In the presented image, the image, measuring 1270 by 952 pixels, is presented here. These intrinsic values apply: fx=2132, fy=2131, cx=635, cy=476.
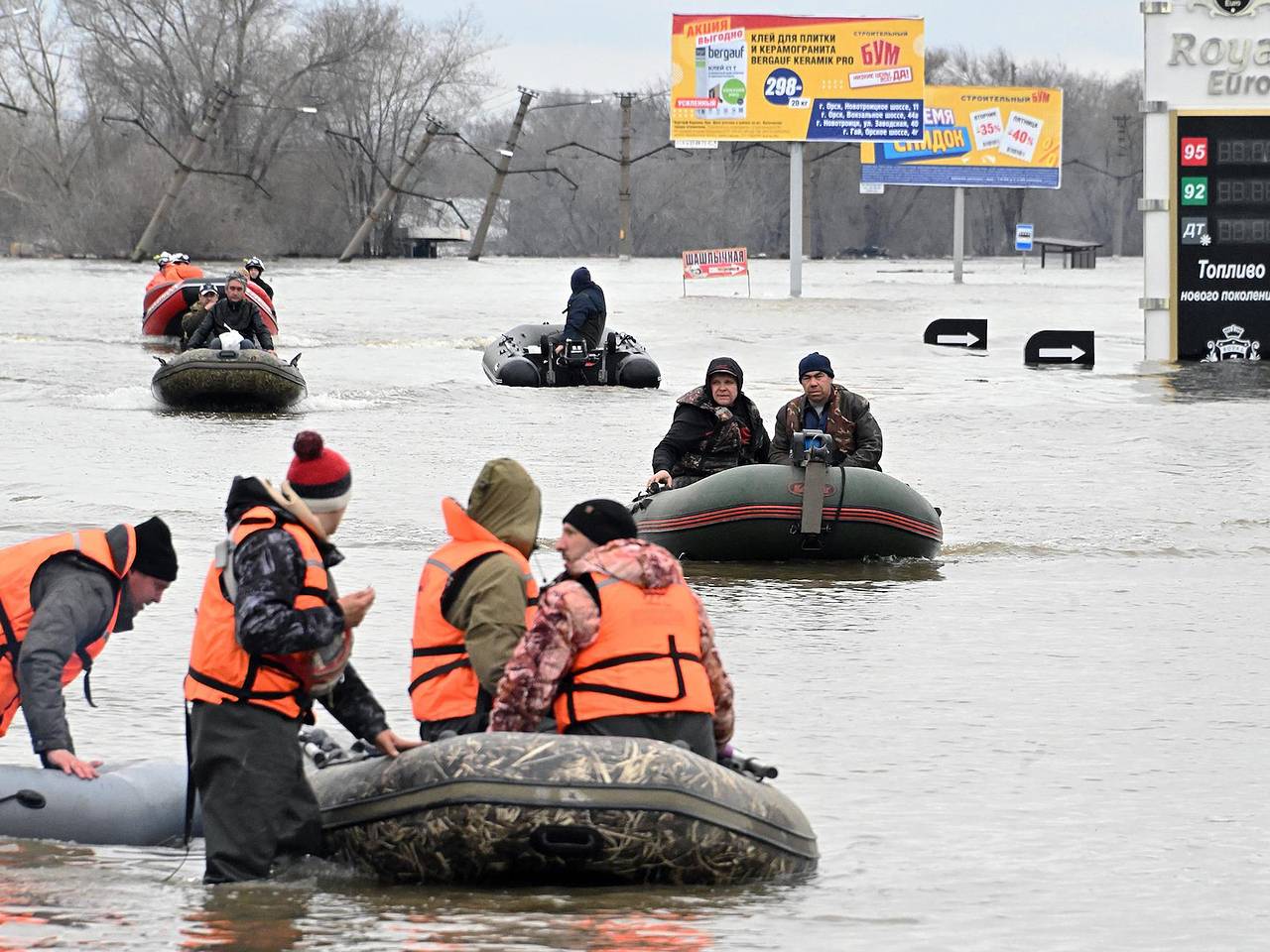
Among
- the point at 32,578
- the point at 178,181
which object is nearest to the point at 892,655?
the point at 32,578

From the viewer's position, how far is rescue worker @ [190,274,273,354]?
73.8 ft

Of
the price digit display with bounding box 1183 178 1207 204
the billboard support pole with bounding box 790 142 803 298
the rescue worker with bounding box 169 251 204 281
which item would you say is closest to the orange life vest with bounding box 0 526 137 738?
the price digit display with bounding box 1183 178 1207 204

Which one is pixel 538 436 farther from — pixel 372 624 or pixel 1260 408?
pixel 372 624

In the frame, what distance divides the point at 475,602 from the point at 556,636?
1.06 ft

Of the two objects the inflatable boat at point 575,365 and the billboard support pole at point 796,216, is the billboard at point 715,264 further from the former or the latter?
the inflatable boat at point 575,365

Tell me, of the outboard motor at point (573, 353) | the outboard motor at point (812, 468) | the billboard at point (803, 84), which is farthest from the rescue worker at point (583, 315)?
the billboard at point (803, 84)

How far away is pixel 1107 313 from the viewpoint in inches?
1965

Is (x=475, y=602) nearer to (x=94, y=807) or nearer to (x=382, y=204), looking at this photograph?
(x=94, y=807)

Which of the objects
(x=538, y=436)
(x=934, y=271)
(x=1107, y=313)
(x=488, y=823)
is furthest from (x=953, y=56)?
(x=488, y=823)

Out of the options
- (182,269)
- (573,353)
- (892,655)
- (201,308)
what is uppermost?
(182,269)

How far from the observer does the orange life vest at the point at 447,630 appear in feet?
20.4

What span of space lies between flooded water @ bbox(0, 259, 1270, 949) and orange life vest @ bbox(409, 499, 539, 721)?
60 centimetres

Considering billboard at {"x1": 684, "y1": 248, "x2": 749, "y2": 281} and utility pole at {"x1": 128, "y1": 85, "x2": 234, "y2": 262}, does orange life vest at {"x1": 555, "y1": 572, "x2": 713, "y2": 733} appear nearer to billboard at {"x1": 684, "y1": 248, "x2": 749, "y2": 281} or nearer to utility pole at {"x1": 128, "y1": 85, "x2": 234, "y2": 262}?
billboard at {"x1": 684, "y1": 248, "x2": 749, "y2": 281}

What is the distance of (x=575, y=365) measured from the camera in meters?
26.5
